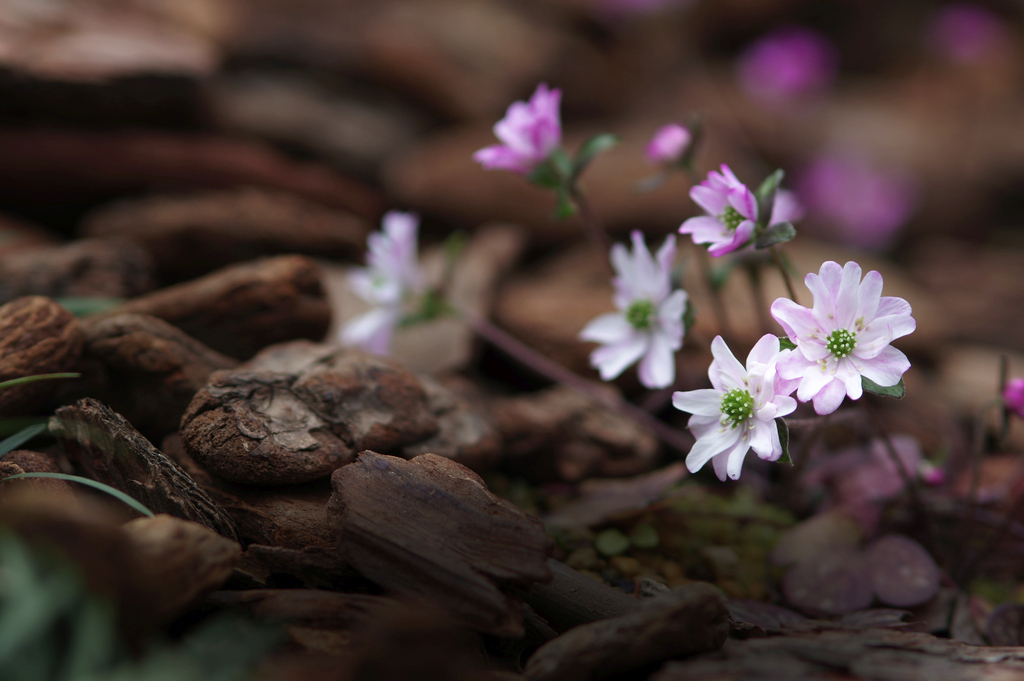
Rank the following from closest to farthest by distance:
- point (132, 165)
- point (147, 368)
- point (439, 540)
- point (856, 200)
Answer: point (439, 540) → point (147, 368) → point (132, 165) → point (856, 200)

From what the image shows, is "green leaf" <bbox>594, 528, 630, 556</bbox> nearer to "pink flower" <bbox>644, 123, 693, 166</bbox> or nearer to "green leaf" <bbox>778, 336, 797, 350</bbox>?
"green leaf" <bbox>778, 336, 797, 350</bbox>

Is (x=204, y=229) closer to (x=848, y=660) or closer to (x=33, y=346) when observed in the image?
(x=33, y=346)

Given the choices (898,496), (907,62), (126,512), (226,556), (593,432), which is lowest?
(126,512)

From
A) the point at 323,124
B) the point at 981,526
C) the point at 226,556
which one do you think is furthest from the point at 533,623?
the point at 323,124

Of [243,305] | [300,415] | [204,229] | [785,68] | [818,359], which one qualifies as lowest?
[300,415]

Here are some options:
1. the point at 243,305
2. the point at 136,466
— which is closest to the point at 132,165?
the point at 243,305

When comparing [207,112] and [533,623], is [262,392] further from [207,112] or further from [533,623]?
[207,112]
